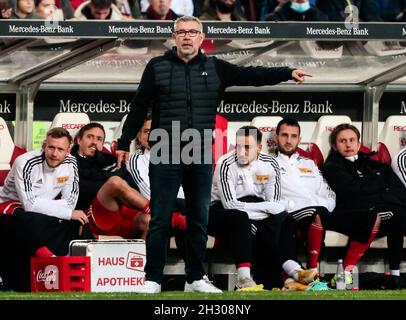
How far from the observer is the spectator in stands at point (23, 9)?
611 inches

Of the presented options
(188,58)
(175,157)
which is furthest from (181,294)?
(188,58)

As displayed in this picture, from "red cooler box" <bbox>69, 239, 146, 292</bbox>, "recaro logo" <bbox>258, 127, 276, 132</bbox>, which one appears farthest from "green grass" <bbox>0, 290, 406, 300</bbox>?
"recaro logo" <bbox>258, 127, 276, 132</bbox>

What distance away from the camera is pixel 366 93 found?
→ 50.5ft

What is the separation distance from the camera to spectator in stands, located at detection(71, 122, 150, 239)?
13.0 metres

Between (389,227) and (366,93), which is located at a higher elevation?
(366,93)

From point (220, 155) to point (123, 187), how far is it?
1605mm

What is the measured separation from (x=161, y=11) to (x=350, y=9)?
7.17ft

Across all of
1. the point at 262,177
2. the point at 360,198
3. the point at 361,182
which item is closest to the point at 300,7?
the point at 361,182

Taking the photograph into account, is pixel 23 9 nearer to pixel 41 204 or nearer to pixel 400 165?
pixel 41 204

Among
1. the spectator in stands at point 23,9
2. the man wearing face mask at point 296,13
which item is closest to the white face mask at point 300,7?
the man wearing face mask at point 296,13

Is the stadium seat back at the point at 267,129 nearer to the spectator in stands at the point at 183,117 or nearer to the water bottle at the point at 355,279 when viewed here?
the water bottle at the point at 355,279

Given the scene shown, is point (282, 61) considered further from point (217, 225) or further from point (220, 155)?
point (217, 225)

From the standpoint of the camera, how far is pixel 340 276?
1345 centimetres

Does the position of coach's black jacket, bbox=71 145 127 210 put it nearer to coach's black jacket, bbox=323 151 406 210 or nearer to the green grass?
coach's black jacket, bbox=323 151 406 210
